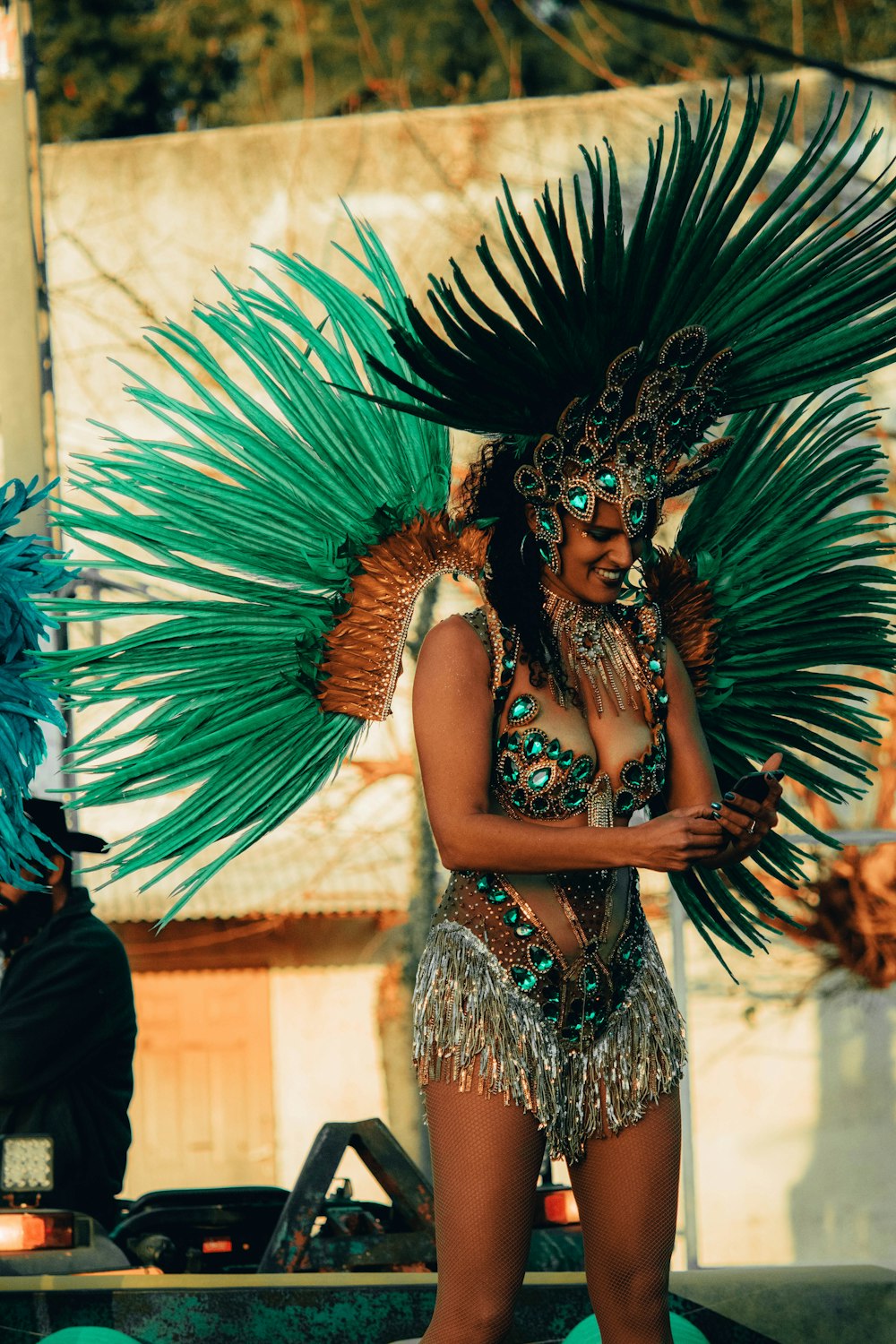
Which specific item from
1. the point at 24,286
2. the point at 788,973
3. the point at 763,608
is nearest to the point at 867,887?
the point at 788,973

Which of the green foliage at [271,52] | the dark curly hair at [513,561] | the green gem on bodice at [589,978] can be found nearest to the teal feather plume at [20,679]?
the dark curly hair at [513,561]

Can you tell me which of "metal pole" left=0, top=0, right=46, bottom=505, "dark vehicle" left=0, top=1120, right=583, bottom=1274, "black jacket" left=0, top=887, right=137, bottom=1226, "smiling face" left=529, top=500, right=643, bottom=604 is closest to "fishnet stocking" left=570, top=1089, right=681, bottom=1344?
"smiling face" left=529, top=500, right=643, bottom=604

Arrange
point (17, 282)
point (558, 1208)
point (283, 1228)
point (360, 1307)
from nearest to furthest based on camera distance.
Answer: point (360, 1307) → point (283, 1228) → point (558, 1208) → point (17, 282)

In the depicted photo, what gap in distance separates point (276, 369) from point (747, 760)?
972 mm

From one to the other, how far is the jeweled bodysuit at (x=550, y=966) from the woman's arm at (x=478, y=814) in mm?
48

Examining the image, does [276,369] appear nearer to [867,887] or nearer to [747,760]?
[747,760]

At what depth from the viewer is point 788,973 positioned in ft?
24.3

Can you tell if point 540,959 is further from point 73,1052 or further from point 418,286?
point 418,286

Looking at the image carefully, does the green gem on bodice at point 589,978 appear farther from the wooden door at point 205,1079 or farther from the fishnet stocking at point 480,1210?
the wooden door at point 205,1079

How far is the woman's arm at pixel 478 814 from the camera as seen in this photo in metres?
2.10

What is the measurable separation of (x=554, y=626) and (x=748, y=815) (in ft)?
1.40

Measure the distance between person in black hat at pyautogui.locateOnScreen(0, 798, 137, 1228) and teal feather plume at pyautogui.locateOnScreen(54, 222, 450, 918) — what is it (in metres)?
1.06

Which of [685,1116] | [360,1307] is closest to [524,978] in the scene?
[360,1307]

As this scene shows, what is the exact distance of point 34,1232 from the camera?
3373mm
